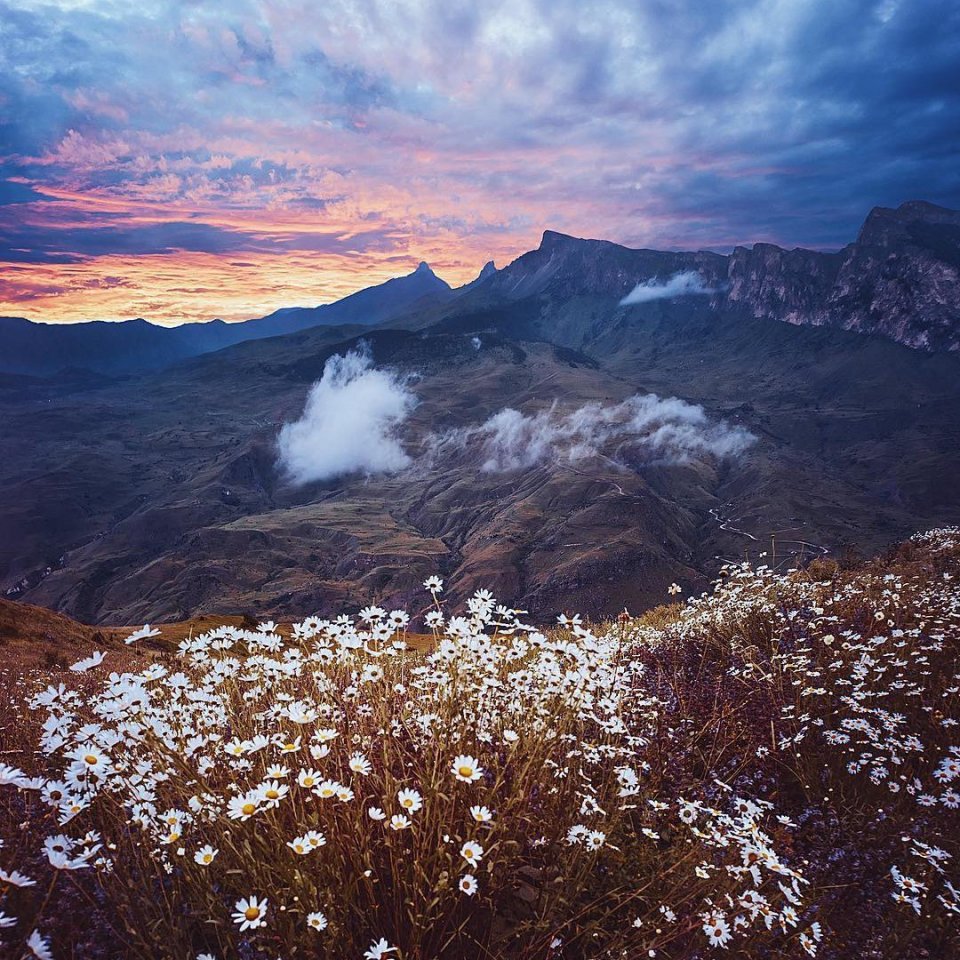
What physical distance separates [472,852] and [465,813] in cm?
67

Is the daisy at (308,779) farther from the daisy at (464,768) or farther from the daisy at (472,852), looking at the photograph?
the daisy at (472,852)

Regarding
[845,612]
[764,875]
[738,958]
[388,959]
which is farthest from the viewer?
[845,612]

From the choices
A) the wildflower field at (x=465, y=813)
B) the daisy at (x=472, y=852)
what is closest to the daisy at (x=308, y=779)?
the wildflower field at (x=465, y=813)

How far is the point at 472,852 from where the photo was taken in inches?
123

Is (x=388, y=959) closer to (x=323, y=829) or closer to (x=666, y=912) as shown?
(x=323, y=829)

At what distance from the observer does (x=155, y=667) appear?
154 inches

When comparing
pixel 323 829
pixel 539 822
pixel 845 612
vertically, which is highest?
pixel 323 829

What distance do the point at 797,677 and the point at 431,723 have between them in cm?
505

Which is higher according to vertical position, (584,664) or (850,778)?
(584,664)

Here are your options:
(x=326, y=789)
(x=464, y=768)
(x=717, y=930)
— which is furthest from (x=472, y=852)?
(x=717, y=930)

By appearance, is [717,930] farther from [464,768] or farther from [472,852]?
[464,768]

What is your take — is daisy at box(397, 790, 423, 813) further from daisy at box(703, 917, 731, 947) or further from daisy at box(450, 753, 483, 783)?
daisy at box(703, 917, 731, 947)

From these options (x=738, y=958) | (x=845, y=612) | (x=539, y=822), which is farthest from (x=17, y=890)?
(x=845, y=612)

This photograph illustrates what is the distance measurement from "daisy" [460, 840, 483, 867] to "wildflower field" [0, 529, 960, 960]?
28 mm
